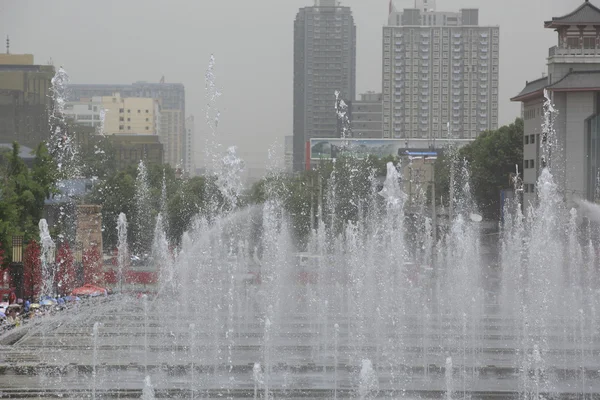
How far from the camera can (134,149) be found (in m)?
110

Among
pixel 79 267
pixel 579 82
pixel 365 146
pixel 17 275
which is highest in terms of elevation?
pixel 579 82

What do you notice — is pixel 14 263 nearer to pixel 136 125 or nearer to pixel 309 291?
pixel 309 291

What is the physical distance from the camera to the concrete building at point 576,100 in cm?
5253

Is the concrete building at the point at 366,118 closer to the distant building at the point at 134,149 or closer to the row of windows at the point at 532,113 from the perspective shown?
the distant building at the point at 134,149

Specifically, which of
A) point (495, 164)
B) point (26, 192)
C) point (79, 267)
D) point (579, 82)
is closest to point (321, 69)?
point (495, 164)

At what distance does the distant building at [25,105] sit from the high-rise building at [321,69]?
96069mm

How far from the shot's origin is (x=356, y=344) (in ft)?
79.2

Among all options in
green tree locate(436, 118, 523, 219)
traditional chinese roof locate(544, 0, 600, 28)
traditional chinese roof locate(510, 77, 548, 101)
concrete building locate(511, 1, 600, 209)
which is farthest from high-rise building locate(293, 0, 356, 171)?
traditional chinese roof locate(544, 0, 600, 28)

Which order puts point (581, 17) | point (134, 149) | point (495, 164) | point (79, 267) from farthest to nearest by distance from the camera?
point (134, 149) → point (495, 164) → point (581, 17) → point (79, 267)

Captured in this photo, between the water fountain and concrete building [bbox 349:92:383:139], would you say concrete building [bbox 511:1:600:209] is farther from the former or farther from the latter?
concrete building [bbox 349:92:383:139]

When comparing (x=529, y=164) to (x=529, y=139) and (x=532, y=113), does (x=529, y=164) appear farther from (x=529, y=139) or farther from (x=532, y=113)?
(x=532, y=113)

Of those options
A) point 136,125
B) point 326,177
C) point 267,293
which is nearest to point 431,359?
point 267,293

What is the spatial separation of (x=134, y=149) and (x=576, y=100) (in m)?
63.3

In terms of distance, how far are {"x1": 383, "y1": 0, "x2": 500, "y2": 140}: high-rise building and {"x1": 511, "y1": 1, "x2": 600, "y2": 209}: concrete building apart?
A: 94.6m
